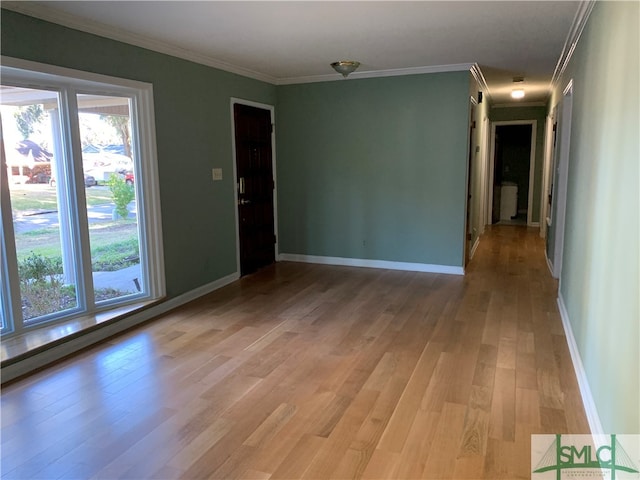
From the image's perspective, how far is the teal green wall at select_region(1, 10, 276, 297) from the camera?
358 centimetres

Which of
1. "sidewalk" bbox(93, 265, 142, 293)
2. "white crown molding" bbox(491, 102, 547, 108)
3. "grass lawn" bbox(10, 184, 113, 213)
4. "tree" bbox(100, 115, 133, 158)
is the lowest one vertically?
"sidewalk" bbox(93, 265, 142, 293)

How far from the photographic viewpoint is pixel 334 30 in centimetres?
373

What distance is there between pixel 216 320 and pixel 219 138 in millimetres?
2034

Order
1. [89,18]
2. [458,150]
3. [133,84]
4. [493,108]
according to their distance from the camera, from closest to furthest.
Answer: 1. [89,18]
2. [133,84]
3. [458,150]
4. [493,108]

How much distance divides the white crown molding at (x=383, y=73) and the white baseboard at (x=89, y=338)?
9.33 feet

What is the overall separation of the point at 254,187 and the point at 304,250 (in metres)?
1.16

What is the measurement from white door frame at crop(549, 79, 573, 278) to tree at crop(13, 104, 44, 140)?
4497mm

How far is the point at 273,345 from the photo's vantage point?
11.8 ft

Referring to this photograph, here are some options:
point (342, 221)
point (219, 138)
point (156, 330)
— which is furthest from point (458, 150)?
point (156, 330)

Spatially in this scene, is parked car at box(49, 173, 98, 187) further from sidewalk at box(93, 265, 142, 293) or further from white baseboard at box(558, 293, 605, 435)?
white baseboard at box(558, 293, 605, 435)

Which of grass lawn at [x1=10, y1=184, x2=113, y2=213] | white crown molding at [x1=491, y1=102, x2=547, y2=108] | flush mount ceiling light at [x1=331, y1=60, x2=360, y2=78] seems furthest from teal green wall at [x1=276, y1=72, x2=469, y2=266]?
white crown molding at [x1=491, y1=102, x2=547, y2=108]

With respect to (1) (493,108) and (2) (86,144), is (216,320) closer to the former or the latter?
(2) (86,144)

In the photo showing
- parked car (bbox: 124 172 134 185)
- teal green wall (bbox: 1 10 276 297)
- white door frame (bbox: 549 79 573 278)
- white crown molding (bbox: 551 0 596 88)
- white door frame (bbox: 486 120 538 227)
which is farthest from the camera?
white door frame (bbox: 486 120 538 227)

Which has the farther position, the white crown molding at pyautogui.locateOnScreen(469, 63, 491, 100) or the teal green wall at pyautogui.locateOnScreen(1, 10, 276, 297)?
the white crown molding at pyautogui.locateOnScreen(469, 63, 491, 100)
